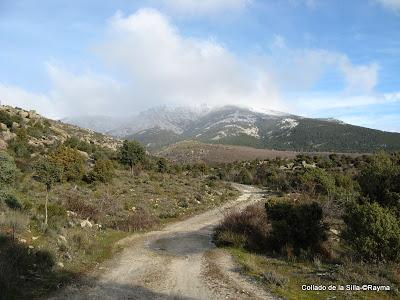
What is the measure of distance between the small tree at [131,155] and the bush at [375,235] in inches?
1522

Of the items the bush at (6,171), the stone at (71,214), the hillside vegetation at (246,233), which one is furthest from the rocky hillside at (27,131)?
the stone at (71,214)

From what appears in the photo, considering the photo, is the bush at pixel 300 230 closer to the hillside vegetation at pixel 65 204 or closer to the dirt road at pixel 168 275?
the dirt road at pixel 168 275

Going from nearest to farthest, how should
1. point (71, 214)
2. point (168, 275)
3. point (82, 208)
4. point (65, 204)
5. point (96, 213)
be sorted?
point (168, 275), point (71, 214), point (82, 208), point (96, 213), point (65, 204)

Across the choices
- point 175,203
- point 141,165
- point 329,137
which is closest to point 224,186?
point 141,165

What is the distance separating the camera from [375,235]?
13445 millimetres

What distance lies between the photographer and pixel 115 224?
2244cm

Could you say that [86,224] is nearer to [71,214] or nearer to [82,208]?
[71,214]

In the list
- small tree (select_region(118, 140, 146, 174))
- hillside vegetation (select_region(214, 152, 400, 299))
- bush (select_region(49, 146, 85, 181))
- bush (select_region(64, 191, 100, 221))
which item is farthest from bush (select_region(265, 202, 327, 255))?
small tree (select_region(118, 140, 146, 174))

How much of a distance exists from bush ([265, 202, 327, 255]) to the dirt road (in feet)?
7.76

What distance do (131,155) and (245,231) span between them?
112 feet

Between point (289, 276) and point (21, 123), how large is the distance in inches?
1737

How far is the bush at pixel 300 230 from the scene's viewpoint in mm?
16391

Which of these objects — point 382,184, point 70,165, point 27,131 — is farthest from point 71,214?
point 27,131

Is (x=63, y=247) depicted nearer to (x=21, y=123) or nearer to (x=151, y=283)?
(x=151, y=283)
